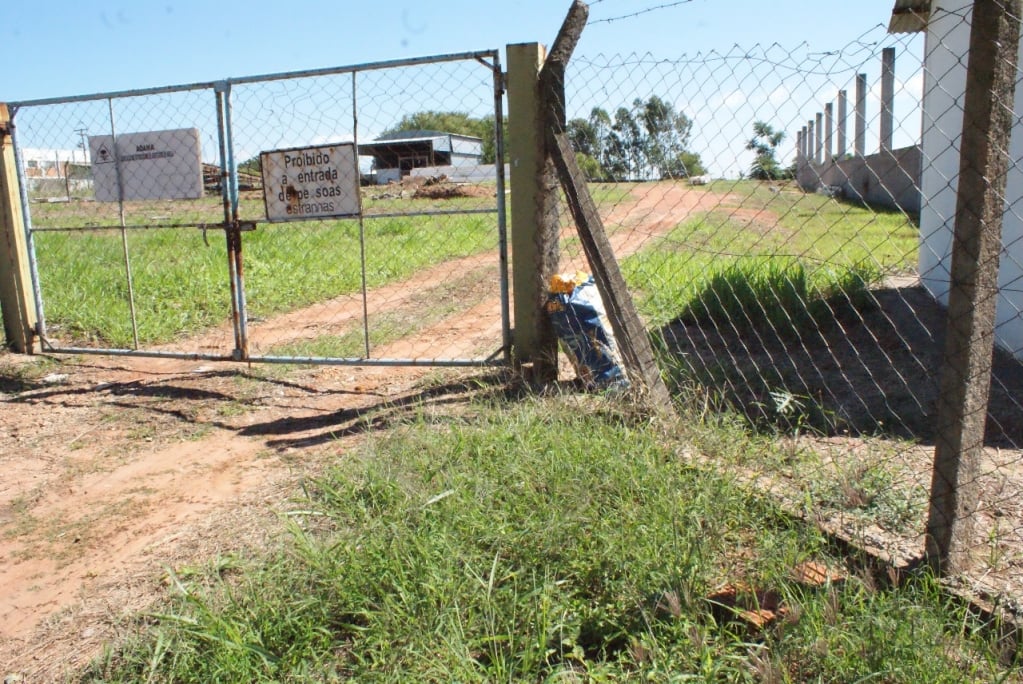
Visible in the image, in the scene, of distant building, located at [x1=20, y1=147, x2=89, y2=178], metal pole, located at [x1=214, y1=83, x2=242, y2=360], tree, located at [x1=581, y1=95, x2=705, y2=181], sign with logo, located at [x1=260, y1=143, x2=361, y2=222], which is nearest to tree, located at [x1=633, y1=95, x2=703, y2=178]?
tree, located at [x1=581, y1=95, x2=705, y2=181]

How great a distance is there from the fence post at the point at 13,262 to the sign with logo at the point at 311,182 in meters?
2.50

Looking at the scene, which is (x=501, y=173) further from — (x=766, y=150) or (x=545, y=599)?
(x=545, y=599)

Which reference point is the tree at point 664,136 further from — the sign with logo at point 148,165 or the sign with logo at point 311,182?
the sign with logo at point 148,165

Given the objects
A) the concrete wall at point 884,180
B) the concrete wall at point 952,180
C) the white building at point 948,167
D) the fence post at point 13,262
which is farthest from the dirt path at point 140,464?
the concrete wall at point 884,180

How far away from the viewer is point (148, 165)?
6418 mm

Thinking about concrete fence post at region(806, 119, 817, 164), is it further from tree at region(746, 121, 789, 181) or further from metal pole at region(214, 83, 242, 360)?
metal pole at region(214, 83, 242, 360)

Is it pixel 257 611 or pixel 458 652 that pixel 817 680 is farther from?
pixel 257 611

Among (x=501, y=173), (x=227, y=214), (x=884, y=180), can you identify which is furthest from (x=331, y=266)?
(x=884, y=180)

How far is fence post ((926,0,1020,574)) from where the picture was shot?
8.07 ft

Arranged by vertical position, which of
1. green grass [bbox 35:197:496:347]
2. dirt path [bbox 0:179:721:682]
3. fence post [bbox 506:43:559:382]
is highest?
fence post [bbox 506:43:559:382]

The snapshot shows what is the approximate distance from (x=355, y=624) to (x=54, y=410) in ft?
13.6

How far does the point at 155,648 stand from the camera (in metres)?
2.70

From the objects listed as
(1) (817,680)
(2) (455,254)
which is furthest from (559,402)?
(2) (455,254)

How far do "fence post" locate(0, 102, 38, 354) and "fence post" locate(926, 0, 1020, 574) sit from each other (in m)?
6.95
